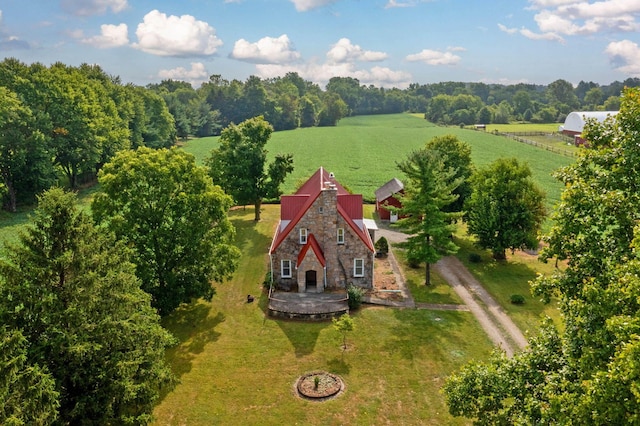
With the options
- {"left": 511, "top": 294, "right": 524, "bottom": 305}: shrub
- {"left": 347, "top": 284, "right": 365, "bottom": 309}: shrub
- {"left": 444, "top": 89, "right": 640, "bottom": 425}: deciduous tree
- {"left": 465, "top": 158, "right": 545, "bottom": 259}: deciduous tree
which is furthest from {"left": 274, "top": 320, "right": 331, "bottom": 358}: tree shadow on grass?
{"left": 465, "top": 158, "right": 545, "bottom": 259}: deciduous tree

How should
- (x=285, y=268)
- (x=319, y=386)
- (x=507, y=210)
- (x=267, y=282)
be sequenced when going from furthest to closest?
(x=507, y=210), (x=267, y=282), (x=285, y=268), (x=319, y=386)

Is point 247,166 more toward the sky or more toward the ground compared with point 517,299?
more toward the sky

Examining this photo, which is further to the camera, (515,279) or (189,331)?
A: (515,279)

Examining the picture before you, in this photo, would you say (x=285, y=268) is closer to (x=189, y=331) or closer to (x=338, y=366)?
(x=189, y=331)

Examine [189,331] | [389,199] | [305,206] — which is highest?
[305,206]

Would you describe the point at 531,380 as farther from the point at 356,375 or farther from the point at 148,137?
the point at 148,137

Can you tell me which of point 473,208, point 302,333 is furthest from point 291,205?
point 473,208

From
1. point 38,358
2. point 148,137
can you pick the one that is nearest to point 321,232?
point 38,358

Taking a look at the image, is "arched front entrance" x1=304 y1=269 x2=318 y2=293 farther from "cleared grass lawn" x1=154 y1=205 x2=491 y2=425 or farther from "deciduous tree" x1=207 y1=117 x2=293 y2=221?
"deciduous tree" x1=207 y1=117 x2=293 y2=221
